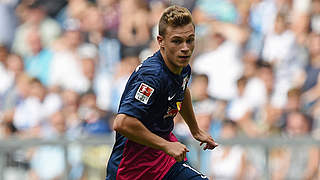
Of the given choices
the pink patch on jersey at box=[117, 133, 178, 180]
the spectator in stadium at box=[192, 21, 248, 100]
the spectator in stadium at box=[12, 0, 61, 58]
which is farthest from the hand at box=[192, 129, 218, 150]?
the spectator in stadium at box=[12, 0, 61, 58]

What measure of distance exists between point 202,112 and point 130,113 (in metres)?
4.61

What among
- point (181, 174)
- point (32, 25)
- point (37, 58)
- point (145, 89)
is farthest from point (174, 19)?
point (32, 25)

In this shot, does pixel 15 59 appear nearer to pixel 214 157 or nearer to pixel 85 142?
pixel 85 142

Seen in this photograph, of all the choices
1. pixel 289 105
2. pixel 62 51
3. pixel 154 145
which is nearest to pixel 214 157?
pixel 289 105

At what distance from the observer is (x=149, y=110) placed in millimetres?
5246

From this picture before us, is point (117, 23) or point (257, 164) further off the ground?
point (117, 23)

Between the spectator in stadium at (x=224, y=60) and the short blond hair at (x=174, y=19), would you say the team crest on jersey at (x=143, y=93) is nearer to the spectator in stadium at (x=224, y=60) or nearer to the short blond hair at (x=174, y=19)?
the short blond hair at (x=174, y=19)

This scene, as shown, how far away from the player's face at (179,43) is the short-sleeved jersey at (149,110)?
119 mm

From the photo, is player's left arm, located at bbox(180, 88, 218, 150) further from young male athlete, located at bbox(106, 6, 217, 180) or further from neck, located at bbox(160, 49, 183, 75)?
neck, located at bbox(160, 49, 183, 75)

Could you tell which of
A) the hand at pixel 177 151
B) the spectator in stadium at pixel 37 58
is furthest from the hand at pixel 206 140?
the spectator in stadium at pixel 37 58

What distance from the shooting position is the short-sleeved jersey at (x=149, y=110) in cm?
514

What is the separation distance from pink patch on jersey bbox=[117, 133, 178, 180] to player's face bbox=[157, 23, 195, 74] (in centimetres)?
74

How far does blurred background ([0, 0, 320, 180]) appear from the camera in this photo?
8781 millimetres

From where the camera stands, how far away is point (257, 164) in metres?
8.60
